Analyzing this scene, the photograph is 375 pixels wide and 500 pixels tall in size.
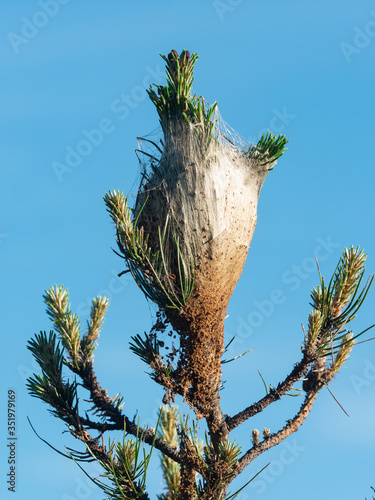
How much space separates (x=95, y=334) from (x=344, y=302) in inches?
83.2

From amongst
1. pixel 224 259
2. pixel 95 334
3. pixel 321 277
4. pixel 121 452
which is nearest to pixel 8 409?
pixel 95 334

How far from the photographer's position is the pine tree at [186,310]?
4855mm

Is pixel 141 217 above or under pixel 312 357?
above

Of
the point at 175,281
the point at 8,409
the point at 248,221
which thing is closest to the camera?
the point at 175,281

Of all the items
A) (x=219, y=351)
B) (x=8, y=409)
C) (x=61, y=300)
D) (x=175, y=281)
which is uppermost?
(x=8, y=409)

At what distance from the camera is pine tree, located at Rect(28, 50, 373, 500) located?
15.9 ft

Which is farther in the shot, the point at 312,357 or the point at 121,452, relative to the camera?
the point at 312,357

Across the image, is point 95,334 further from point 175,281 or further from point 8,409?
point 8,409

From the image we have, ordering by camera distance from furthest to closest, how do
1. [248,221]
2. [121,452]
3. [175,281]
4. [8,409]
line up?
[8,409] < [248,221] < [175,281] < [121,452]

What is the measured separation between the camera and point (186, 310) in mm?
5070

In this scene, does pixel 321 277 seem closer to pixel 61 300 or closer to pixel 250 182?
pixel 250 182

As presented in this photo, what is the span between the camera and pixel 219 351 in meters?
5.21

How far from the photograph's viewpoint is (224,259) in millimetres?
5211

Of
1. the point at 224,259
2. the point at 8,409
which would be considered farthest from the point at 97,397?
the point at 8,409
